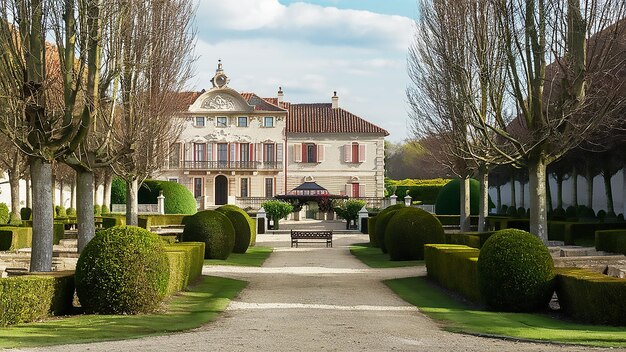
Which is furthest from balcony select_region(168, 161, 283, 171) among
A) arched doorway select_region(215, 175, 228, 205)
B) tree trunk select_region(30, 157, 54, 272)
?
tree trunk select_region(30, 157, 54, 272)

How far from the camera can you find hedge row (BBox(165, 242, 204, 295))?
14438mm

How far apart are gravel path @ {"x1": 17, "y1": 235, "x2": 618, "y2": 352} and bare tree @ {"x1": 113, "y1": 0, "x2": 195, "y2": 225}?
5.35 meters

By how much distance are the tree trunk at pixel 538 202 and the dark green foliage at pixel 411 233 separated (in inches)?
131

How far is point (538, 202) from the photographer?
19391 millimetres

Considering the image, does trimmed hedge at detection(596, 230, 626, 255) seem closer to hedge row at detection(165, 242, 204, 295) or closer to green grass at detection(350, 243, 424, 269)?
green grass at detection(350, 243, 424, 269)

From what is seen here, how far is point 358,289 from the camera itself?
54.3 feet

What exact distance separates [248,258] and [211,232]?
2298mm

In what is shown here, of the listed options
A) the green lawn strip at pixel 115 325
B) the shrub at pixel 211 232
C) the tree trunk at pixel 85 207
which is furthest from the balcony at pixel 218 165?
the green lawn strip at pixel 115 325

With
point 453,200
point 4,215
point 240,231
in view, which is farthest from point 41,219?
point 453,200

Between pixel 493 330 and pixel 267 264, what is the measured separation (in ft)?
43.9

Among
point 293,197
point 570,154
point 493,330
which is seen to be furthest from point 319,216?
point 493,330

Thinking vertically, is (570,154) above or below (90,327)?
above

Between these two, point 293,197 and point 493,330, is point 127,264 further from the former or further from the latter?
point 293,197

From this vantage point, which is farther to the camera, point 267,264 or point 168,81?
point 168,81
